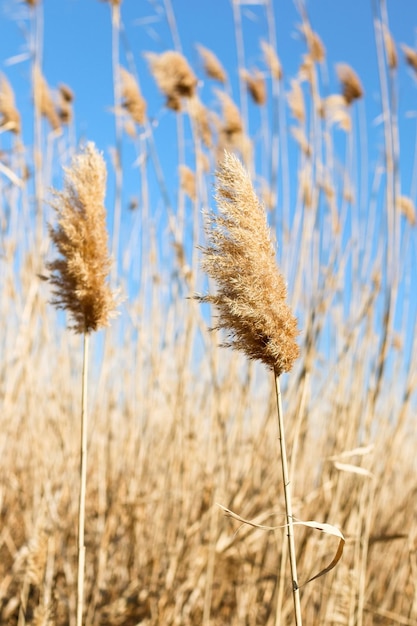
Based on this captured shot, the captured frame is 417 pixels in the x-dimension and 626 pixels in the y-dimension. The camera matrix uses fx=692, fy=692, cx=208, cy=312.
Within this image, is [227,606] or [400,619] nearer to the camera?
[400,619]

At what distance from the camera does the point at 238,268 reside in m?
0.88

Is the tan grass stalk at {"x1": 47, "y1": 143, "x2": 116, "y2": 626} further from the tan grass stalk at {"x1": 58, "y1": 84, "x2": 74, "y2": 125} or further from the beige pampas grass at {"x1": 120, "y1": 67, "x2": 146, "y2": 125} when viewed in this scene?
the tan grass stalk at {"x1": 58, "y1": 84, "x2": 74, "y2": 125}

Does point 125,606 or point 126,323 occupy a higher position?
point 126,323

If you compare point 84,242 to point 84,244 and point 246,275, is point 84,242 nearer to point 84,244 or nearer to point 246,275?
point 84,244

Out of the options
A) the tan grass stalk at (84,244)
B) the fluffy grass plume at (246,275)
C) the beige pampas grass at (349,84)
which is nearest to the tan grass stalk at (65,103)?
the beige pampas grass at (349,84)

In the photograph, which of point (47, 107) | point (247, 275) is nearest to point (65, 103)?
point (47, 107)

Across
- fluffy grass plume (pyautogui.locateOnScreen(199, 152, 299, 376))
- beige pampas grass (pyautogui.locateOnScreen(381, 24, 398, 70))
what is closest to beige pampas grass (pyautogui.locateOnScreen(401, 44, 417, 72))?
beige pampas grass (pyautogui.locateOnScreen(381, 24, 398, 70))

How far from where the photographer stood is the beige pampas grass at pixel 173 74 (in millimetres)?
2506

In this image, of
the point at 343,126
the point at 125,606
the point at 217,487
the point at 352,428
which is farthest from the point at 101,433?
the point at 343,126

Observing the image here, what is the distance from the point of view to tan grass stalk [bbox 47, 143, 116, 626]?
3.80ft

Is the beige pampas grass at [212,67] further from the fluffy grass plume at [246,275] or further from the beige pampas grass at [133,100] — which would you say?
the fluffy grass plume at [246,275]

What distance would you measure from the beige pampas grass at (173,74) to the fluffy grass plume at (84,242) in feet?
A: 4.74

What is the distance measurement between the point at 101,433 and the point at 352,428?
1.37 metres

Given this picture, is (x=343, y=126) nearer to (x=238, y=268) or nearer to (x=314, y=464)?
(x=314, y=464)
